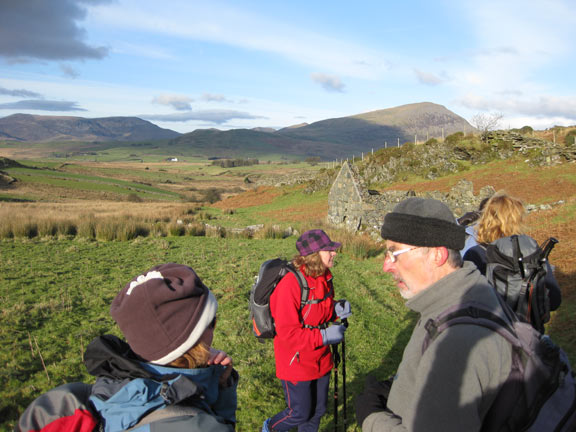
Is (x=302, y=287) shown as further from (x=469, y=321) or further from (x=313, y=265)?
(x=469, y=321)

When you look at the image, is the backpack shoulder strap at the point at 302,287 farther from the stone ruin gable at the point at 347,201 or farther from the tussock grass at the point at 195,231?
the tussock grass at the point at 195,231

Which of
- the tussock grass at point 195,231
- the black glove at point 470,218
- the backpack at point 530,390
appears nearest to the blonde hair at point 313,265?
the black glove at point 470,218

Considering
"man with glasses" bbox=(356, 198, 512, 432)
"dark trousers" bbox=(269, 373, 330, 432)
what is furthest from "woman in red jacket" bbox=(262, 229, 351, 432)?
"man with glasses" bbox=(356, 198, 512, 432)

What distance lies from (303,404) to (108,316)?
5.34 m

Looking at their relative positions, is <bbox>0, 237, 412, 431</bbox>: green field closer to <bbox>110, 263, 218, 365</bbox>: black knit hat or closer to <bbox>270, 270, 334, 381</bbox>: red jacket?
<bbox>270, 270, 334, 381</bbox>: red jacket

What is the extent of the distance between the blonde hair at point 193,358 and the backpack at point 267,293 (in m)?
1.82

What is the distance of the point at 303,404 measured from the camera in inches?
143

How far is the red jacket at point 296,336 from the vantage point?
3.50 m

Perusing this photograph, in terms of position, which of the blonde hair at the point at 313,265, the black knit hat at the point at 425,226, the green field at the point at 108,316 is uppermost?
the black knit hat at the point at 425,226

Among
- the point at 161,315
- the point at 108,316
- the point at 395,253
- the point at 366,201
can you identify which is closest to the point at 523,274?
the point at 395,253

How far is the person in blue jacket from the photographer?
1.48 m

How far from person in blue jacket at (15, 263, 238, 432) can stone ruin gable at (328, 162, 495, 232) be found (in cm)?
1503

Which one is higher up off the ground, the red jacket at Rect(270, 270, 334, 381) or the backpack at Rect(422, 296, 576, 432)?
the backpack at Rect(422, 296, 576, 432)

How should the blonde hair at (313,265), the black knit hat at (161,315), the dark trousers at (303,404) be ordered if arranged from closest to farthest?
1. the black knit hat at (161,315)
2. the dark trousers at (303,404)
3. the blonde hair at (313,265)
